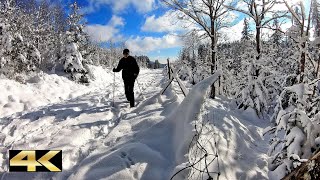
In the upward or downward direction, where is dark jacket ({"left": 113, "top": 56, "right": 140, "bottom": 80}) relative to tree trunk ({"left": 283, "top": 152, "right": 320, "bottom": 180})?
upward

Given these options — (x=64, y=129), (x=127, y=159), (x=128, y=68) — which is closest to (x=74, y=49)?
(x=128, y=68)

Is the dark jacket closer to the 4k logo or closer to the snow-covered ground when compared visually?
the snow-covered ground

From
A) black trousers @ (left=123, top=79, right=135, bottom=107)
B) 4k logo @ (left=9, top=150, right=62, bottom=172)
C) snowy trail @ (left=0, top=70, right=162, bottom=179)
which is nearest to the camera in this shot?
4k logo @ (left=9, top=150, right=62, bottom=172)

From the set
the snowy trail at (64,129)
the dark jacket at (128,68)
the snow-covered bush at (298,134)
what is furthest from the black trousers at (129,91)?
the snow-covered bush at (298,134)

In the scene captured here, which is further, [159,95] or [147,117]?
[159,95]

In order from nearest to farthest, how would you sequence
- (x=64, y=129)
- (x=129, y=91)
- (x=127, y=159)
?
(x=127, y=159)
(x=64, y=129)
(x=129, y=91)

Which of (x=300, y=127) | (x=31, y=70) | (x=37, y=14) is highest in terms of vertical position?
(x=37, y=14)

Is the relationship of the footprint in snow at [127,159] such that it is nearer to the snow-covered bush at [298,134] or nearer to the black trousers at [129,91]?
the snow-covered bush at [298,134]

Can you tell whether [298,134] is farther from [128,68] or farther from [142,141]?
[128,68]

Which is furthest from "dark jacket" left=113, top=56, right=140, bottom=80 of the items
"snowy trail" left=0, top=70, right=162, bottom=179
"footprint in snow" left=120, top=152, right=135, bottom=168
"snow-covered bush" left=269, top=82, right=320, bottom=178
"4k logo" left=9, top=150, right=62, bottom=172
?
"4k logo" left=9, top=150, right=62, bottom=172

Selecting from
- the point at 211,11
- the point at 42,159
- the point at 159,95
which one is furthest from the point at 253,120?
the point at 42,159

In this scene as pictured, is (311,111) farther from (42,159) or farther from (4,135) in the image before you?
(4,135)

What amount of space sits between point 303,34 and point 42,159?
4.52m

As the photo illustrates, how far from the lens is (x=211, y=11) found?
13.1 metres
